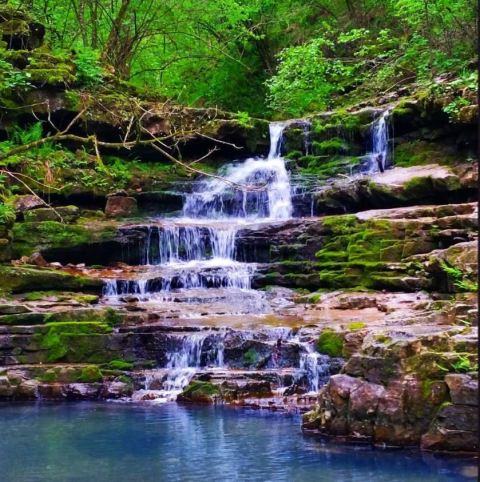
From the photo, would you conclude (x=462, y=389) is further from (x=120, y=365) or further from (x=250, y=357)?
(x=120, y=365)

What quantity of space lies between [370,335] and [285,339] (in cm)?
281

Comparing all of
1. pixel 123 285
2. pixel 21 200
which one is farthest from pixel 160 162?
pixel 123 285

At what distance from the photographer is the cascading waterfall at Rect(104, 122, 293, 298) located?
15531 millimetres

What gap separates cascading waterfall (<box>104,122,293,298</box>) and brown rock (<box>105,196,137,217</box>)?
1285mm

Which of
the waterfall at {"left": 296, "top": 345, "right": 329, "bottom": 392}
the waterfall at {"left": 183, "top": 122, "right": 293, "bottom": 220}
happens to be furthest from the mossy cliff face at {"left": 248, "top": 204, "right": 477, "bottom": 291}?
the waterfall at {"left": 296, "top": 345, "right": 329, "bottom": 392}

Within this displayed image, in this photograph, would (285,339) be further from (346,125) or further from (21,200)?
(346,125)

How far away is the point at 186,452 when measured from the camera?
836cm

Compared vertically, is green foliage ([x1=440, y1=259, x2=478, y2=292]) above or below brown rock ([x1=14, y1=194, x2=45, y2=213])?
below

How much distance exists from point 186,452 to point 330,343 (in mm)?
3462

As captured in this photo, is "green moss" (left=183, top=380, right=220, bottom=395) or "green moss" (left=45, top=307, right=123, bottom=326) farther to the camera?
"green moss" (left=45, top=307, right=123, bottom=326)

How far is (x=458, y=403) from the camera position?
7613 millimetres

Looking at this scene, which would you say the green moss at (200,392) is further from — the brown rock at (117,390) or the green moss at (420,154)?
the green moss at (420,154)

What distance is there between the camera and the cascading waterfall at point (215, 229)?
15.5 m

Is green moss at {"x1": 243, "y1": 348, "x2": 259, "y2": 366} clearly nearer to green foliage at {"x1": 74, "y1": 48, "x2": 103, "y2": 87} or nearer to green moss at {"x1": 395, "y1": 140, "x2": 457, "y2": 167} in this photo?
green moss at {"x1": 395, "y1": 140, "x2": 457, "y2": 167}
